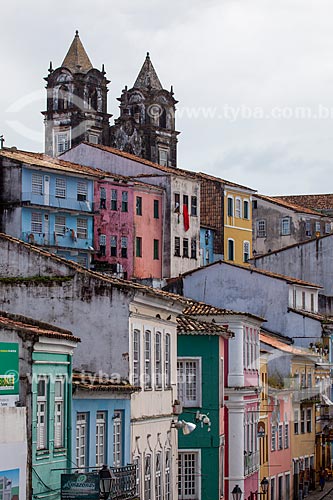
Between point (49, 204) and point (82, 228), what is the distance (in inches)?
185

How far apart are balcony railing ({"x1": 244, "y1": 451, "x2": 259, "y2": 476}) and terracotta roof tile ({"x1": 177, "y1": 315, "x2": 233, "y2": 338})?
744 centimetres

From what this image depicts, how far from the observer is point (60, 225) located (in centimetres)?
9156

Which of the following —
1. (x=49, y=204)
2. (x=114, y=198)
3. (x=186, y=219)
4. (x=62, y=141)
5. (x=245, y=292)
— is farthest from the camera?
(x=62, y=141)

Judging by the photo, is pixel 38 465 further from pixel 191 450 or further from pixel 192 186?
pixel 192 186

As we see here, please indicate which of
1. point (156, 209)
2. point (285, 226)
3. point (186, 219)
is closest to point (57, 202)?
point (156, 209)

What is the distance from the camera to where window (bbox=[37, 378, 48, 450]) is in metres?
31.6

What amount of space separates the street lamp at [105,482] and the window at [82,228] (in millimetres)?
60900

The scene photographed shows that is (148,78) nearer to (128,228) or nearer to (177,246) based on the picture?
(177,246)

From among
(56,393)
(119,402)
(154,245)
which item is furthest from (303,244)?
(56,393)

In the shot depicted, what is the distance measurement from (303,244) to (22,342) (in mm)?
63352

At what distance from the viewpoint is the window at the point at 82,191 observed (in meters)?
93.1

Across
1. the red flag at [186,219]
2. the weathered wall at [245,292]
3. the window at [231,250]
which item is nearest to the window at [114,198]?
the red flag at [186,219]

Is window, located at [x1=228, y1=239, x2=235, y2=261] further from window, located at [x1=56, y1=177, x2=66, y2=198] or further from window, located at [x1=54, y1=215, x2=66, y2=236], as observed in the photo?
window, located at [x1=56, y1=177, x2=66, y2=198]

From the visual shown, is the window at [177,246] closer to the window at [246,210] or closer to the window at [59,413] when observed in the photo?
the window at [246,210]
